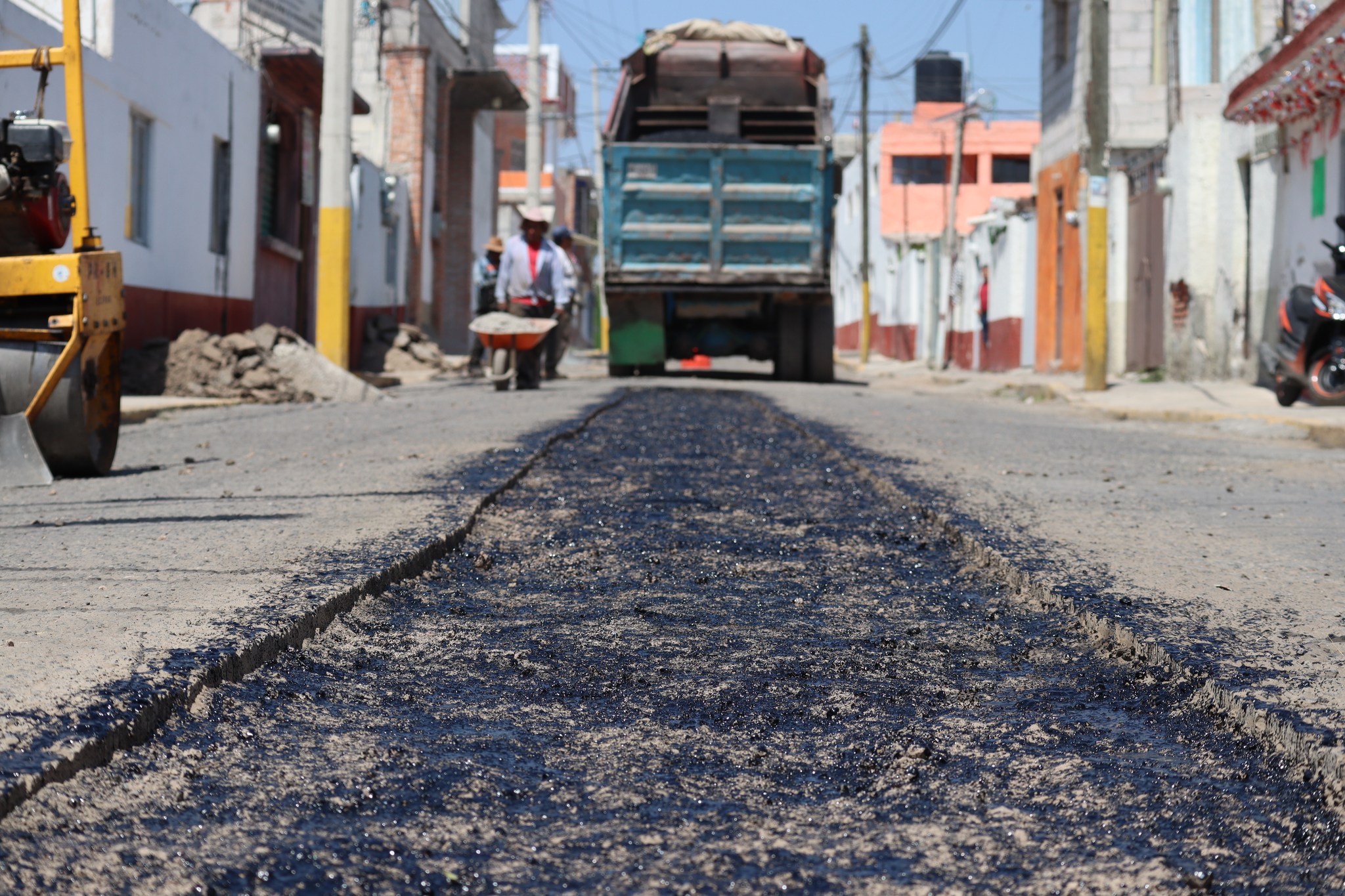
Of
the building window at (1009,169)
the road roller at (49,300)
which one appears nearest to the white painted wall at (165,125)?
the road roller at (49,300)

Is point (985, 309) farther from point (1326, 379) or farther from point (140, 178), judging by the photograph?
point (140, 178)

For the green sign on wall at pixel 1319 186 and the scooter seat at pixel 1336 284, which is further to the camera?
the green sign on wall at pixel 1319 186

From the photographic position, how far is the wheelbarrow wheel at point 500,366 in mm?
14188

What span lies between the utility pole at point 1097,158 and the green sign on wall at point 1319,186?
2.44 metres

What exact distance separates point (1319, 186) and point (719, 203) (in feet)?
19.4

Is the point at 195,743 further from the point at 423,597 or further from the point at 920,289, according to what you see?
the point at 920,289

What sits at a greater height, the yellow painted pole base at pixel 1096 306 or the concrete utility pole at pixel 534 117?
the concrete utility pole at pixel 534 117

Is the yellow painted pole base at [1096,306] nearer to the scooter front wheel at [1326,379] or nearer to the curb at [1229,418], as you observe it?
the curb at [1229,418]

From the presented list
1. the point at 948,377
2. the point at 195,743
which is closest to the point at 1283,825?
the point at 195,743

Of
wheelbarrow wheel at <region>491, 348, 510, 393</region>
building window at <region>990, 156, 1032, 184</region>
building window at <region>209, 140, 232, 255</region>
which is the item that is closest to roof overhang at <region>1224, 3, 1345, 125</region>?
wheelbarrow wheel at <region>491, 348, 510, 393</region>

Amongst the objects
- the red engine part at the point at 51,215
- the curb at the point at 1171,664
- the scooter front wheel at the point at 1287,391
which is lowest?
the curb at the point at 1171,664

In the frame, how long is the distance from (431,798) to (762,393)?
11384 mm

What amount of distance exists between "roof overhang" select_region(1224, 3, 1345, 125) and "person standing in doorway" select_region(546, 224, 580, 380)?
273 inches

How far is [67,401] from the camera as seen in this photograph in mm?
6652
